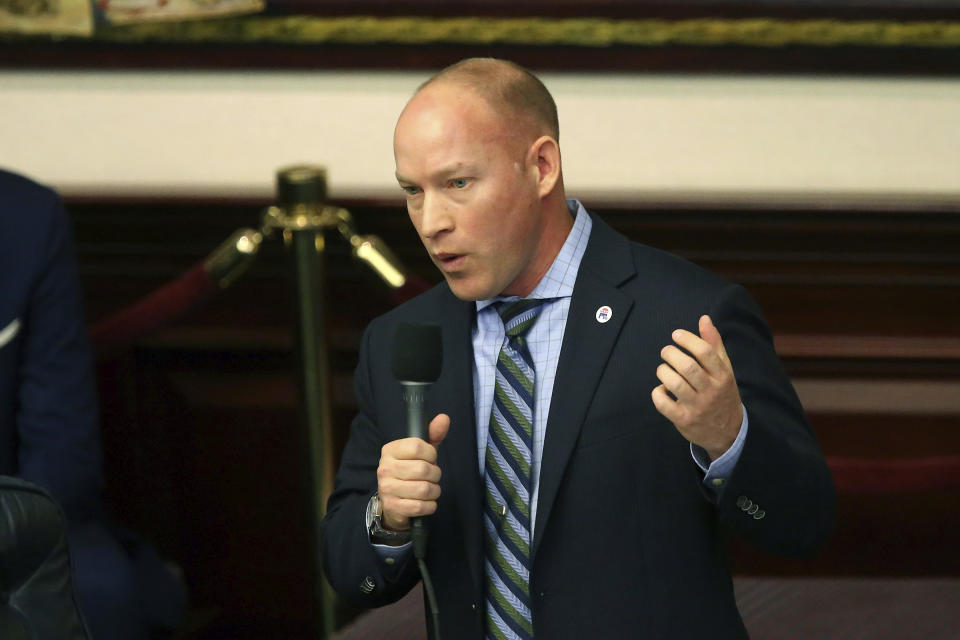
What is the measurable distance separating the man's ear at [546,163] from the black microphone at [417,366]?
283mm

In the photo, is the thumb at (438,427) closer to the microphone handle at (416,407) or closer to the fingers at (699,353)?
the microphone handle at (416,407)

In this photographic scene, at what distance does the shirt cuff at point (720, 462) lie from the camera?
1562 mm

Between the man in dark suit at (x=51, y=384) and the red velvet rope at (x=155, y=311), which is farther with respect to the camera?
the red velvet rope at (x=155, y=311)

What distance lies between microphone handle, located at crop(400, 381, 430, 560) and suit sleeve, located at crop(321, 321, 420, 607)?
213 mm

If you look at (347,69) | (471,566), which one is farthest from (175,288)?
(471,566)

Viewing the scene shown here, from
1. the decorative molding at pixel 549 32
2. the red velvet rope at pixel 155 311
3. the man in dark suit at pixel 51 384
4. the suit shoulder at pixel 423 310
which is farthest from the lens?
the decorative molding at pixel 549 32

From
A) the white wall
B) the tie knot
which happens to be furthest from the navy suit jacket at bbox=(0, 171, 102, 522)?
the tie knot

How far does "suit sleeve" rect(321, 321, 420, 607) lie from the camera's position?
1.76 metres

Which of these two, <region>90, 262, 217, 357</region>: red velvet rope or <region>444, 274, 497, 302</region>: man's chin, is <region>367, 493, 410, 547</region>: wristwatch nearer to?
<region>444, 274, 497, 302</region>: man's chin

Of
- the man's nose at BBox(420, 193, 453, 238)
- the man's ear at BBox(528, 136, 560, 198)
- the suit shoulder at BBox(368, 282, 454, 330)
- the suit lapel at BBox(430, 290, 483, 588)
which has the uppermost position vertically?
the man's ear at BBox(528, 136, 560, 198)

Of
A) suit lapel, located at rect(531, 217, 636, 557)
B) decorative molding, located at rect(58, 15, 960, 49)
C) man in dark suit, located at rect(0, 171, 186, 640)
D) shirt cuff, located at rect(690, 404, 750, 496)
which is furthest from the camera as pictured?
decorative molding, located at rect(58, 15, 960, 49)

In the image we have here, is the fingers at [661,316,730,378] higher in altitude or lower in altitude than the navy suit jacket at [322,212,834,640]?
higher

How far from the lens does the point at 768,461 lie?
1.58 m

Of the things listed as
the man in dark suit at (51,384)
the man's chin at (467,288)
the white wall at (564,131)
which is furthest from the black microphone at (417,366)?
the white wall at (564,131)
